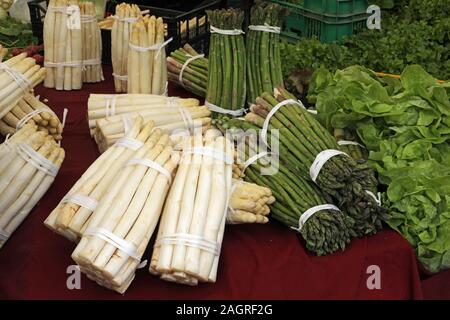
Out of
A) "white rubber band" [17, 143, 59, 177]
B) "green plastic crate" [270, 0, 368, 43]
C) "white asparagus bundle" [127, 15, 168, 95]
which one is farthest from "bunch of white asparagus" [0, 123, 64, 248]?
"green plastic crate" [270, 0, 368, 43]

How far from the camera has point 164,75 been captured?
11.4 ft

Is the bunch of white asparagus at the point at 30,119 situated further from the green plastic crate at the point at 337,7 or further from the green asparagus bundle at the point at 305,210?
the green plastic crate at the point at 337,7

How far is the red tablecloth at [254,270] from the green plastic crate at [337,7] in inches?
103

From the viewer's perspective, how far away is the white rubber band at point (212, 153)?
2.30m

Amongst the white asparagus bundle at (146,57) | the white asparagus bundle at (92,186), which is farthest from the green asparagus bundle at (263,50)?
the white asparagus bundle at (92,186)

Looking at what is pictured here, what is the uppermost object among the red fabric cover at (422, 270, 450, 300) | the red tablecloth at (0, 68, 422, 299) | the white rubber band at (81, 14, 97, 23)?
the white rubber band at (81, 14, 97, 23)

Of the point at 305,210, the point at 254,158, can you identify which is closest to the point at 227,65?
the point at 254,158

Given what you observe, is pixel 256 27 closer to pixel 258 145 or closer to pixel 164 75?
pixel 164 75

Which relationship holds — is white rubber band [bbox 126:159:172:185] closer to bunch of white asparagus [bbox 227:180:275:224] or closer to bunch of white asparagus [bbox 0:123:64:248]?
bunch of white asparagus [bbox 227:180:275:224]

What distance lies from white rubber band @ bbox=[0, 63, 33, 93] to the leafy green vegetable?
4.84ft

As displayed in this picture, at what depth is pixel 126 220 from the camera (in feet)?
6.73

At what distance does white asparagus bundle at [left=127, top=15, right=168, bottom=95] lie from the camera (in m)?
3.37

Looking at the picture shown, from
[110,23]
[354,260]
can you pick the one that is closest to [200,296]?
[354,260]
